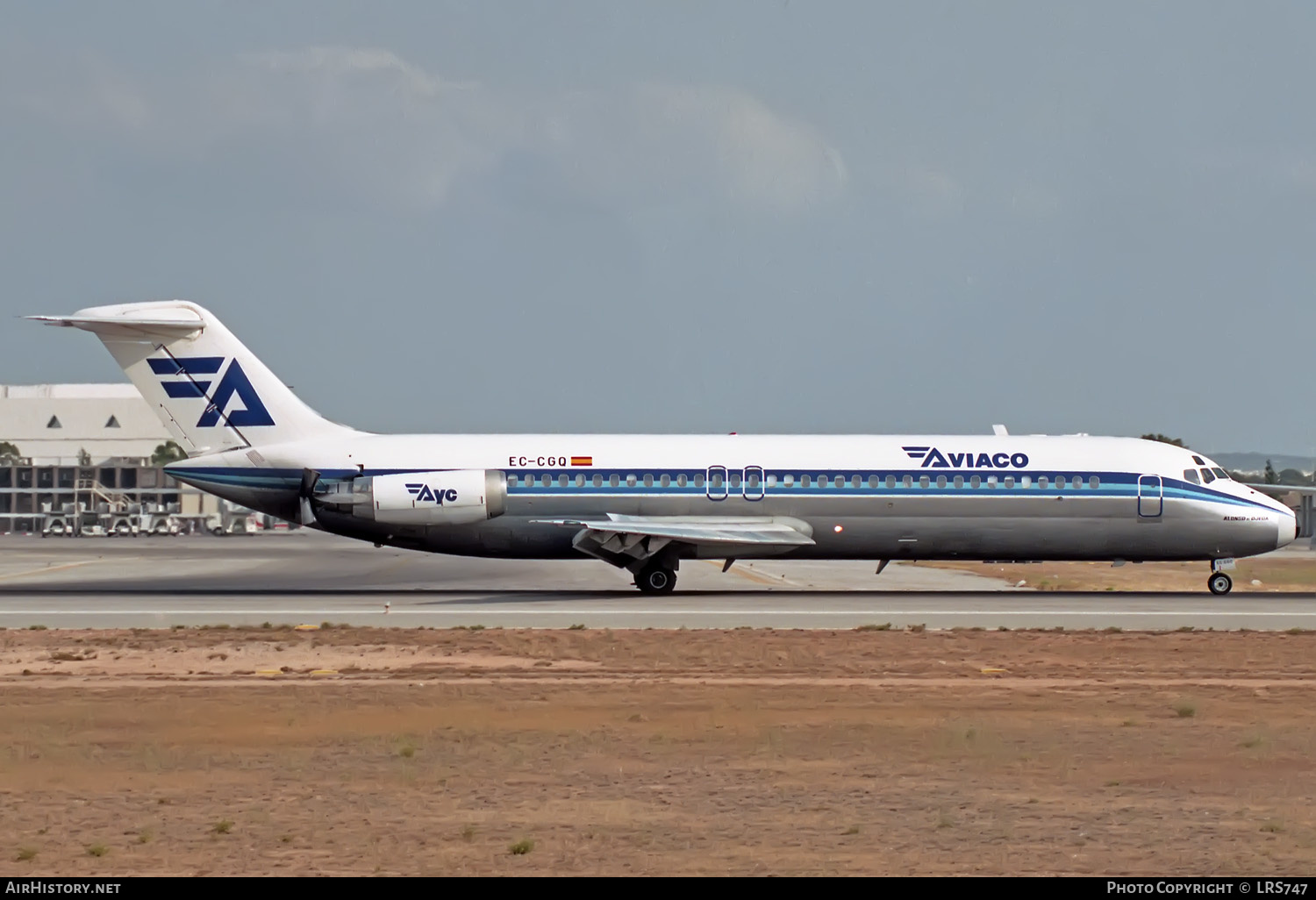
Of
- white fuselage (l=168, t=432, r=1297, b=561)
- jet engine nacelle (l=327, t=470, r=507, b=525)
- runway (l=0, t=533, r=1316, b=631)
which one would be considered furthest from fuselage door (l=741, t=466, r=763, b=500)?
jet engine nacelle (l=327, t=470, r=507, b=525)

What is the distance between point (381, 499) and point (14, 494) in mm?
102556

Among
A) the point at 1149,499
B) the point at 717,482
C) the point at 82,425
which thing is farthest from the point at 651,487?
the point at 82,425

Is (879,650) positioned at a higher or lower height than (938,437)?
lower

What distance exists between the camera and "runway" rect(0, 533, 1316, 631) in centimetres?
2903

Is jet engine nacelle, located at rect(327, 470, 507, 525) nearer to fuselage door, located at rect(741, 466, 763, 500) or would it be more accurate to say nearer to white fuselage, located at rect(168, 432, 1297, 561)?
white fuselage, located at rect(168, 432, 1297, 561)

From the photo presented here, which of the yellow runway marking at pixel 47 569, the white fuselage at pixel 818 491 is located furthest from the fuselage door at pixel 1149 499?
the yellow runway marking at pixel 47 569

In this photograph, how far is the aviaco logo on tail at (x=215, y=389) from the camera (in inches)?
1427

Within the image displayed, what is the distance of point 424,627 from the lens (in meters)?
27.4

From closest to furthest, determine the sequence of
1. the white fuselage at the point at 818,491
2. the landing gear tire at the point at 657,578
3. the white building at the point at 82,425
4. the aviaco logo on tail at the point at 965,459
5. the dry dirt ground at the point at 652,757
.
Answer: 1. the dry dirt ground at the point at 652,757
2. the white fuselage at the point at 818,491
3. the landing gear tire at the point at 657,578
4. the aviaco logo on tail at the point at 965,459
5. the white building at the point at 82,425

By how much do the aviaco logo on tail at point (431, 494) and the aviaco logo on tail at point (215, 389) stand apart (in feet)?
12.9

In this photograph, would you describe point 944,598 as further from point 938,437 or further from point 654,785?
point 654,785

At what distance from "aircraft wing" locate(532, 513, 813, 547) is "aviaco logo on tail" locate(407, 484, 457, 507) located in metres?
2.02

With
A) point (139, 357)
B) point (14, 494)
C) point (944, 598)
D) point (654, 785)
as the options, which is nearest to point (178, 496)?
point (14, 494)

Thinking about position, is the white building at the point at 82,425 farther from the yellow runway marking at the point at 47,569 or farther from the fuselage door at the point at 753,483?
the fuselage door at the point at 753,483
